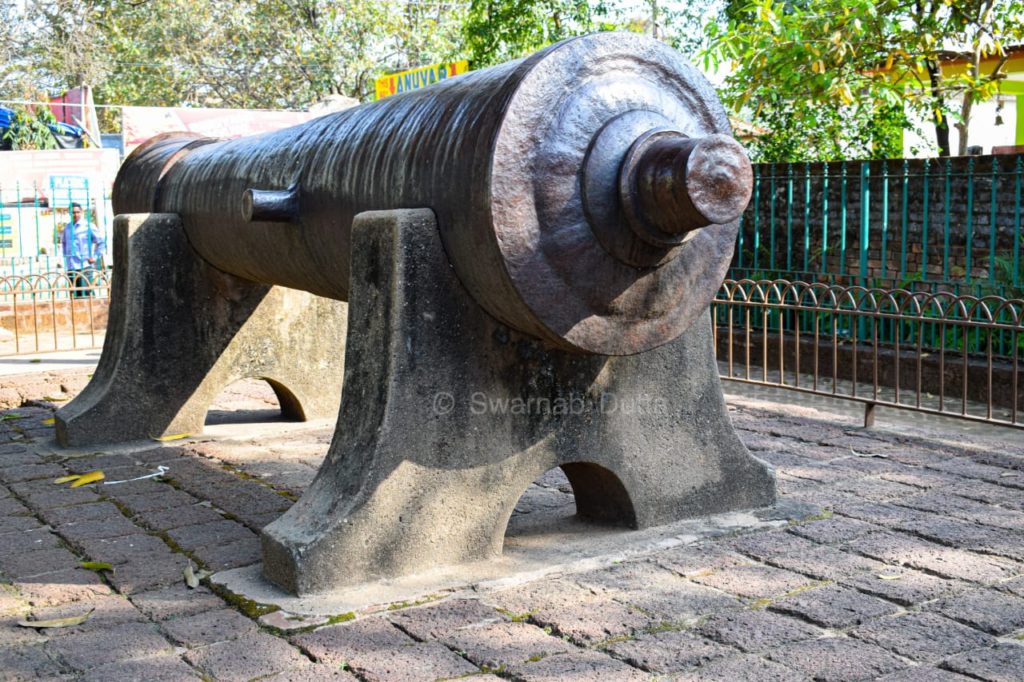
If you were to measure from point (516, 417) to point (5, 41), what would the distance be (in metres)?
25.2

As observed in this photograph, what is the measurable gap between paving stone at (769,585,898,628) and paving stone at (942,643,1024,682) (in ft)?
1.09

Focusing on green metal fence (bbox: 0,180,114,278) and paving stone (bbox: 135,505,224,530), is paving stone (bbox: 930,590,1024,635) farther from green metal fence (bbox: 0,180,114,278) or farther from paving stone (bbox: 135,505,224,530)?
green metal fence (bbox: 0,180,114,278)

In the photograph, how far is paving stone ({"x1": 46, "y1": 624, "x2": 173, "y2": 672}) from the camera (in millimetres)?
2947

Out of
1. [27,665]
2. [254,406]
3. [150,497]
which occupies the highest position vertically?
[254,406]

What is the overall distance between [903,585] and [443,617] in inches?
56.3

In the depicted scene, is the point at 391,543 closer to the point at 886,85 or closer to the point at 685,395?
the point at 685,395

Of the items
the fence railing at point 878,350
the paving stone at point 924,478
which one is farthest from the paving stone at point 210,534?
the fence railing at point 878,350

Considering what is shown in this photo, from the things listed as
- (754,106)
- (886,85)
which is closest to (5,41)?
(754,106)

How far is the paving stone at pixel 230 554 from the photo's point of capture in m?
3.76

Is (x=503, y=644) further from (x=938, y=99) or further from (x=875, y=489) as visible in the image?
(x=938, y=99)

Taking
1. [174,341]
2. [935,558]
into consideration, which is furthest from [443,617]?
[174,341]

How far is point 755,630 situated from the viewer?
305cm

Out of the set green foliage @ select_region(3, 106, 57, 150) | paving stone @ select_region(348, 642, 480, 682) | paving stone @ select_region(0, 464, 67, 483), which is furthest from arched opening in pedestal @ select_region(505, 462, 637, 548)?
green foliage @ select_region(3, 106, 57, 150)

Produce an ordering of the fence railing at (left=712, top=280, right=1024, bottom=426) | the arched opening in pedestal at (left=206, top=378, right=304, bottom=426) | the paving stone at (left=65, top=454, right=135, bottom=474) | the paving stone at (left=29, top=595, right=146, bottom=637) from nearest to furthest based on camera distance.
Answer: the paving stone at (left=29, top=595, right=146, bottom=637) → the paving stone at (left=65, top=454, right=135, bottom=474) → the arched opening in pedestal at (left=206, top=378, right=304, bottom=426) → the fence railing at (left=712, top=280, right=1024, bottom=426)
